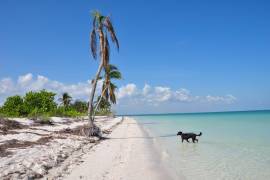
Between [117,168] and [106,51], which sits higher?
[106,51]

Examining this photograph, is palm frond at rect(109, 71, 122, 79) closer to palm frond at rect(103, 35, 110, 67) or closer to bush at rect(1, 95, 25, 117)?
palm frond at rect(103, 35, 110, 67)

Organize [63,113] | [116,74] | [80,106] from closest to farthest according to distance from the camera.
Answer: [116,74] → [63,113] → [80,106]

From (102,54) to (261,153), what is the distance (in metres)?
12.6

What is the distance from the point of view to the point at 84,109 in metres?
112

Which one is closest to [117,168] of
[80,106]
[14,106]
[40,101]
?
[14,106]

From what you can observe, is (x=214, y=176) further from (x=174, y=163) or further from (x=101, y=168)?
(x=101, y=168)

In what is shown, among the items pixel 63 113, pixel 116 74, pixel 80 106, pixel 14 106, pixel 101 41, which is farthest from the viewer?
pixel 80 106

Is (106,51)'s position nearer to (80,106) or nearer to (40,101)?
(40,101)

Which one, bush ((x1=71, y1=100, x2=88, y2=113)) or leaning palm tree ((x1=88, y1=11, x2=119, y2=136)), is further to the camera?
bush ((x1=71, y1=100, x2=88, y2=113))

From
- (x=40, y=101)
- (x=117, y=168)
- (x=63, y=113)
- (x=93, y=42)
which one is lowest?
(x=117, y=168)

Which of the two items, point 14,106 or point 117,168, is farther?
point 14,106

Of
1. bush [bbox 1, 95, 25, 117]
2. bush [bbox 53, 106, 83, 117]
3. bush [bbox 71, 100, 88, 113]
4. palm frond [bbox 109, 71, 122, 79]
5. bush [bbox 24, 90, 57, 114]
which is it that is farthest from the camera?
bush [bbox 71, 100, 88, 113]

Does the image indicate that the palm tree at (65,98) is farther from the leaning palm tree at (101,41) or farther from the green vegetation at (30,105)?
the leaning palm tree at (101,41)

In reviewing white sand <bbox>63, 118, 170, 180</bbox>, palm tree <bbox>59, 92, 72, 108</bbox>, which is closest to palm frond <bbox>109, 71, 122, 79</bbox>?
white sand <bbox>63, 118, 170, 180</bbox>
